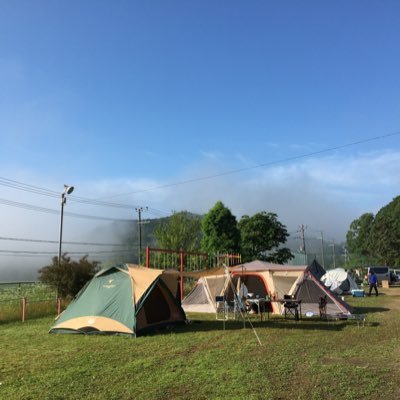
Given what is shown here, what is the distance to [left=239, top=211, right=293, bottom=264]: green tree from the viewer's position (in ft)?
123

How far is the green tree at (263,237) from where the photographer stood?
37500 millimetres

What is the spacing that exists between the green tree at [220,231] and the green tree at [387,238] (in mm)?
31839

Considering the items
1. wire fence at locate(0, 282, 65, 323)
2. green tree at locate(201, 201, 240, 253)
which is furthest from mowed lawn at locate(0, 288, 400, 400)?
green tree at locate(201, 201, 240, 253)

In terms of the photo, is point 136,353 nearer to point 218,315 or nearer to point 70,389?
point 70,389

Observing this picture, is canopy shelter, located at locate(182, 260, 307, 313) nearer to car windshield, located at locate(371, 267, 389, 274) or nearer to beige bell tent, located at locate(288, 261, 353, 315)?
beige bell tent, located at locate(288, 261, 353, 315)

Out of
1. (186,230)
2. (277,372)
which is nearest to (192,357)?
(277,372)

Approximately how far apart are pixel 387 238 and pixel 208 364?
177ft

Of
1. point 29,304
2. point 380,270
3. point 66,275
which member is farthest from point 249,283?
point 380,270

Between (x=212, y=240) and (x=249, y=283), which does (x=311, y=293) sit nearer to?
(x=249, y=283)

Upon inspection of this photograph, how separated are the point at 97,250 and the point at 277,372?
45.6m

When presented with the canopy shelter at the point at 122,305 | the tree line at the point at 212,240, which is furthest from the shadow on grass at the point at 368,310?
the tree line at the point at 212,240

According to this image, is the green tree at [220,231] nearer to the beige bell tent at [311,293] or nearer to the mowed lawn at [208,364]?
the beige bell tent at [311,293]

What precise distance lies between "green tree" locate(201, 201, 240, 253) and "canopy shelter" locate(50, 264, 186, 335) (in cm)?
1859

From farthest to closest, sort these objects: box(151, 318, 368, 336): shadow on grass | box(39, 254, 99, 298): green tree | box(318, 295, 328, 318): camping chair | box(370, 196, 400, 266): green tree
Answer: box(370, 196, 400, 266): green tree
box(39, 254, 99, 298): green tree
box(318, 295, 328, 318): camping chair
box(151, 318, 368, 336): shadow on grass
